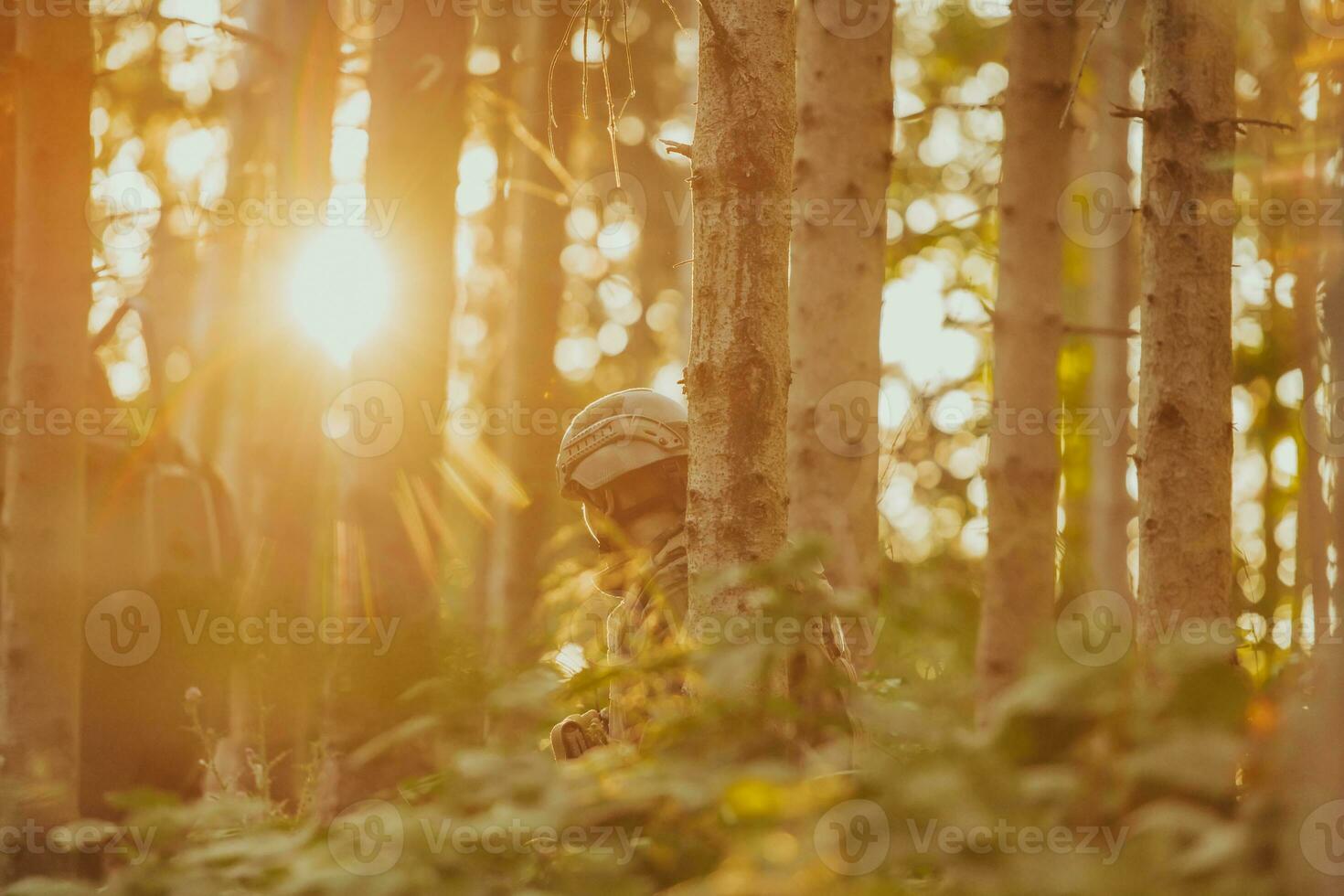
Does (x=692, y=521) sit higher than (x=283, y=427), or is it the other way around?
(x=283, y=427)

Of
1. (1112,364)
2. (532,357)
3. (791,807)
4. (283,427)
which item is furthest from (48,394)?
(1112,364)

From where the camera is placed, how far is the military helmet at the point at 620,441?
4.53 meters

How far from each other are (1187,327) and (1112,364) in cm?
939

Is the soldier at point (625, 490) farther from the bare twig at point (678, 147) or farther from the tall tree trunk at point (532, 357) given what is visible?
the tall tree trunk at point (532, 357)

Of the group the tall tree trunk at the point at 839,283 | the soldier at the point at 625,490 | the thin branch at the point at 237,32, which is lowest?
the soldier at the point at 625,490

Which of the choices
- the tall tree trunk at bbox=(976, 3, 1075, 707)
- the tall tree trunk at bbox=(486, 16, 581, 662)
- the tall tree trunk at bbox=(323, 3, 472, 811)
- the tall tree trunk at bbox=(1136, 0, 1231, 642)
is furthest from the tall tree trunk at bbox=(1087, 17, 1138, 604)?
the tall tree trunk at bbox=(1136, 0, 1231, 642)

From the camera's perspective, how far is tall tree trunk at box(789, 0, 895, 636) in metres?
5.64

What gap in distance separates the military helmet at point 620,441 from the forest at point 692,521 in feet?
0.06

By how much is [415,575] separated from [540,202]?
5.21 m

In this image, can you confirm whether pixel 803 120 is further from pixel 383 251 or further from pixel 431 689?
pixel 431 689

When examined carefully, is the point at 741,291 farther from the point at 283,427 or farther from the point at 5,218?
the point at 283,427

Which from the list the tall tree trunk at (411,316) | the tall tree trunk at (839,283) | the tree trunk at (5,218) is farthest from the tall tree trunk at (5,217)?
the tall tree trunk at (839,283)

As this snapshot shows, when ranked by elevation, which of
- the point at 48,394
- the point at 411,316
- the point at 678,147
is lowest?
the point at 48,394

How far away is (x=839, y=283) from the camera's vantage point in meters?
5.74
